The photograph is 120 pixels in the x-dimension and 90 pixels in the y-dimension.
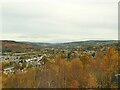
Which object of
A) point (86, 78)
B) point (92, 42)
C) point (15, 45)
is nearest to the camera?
point (86, 78)

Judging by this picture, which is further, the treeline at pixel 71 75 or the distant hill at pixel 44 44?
the distant hill at pixel 44 44

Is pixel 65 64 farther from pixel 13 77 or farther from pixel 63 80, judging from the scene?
pixel 13 77

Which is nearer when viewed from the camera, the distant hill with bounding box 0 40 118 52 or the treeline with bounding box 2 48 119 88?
the treeline with bounding box 2 48 119 88

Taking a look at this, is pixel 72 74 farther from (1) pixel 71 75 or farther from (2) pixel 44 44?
(2) pixel 44 44

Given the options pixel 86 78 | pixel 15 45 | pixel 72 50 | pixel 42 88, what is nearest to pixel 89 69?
pixel 86 78

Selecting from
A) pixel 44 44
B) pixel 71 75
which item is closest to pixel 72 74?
pixel 71 75

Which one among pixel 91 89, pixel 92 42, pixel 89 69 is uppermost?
pixel 92 42

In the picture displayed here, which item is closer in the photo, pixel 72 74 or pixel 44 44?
pixel 72 74

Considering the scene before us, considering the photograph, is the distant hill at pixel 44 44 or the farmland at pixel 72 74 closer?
the farmland at pixel 72 74
